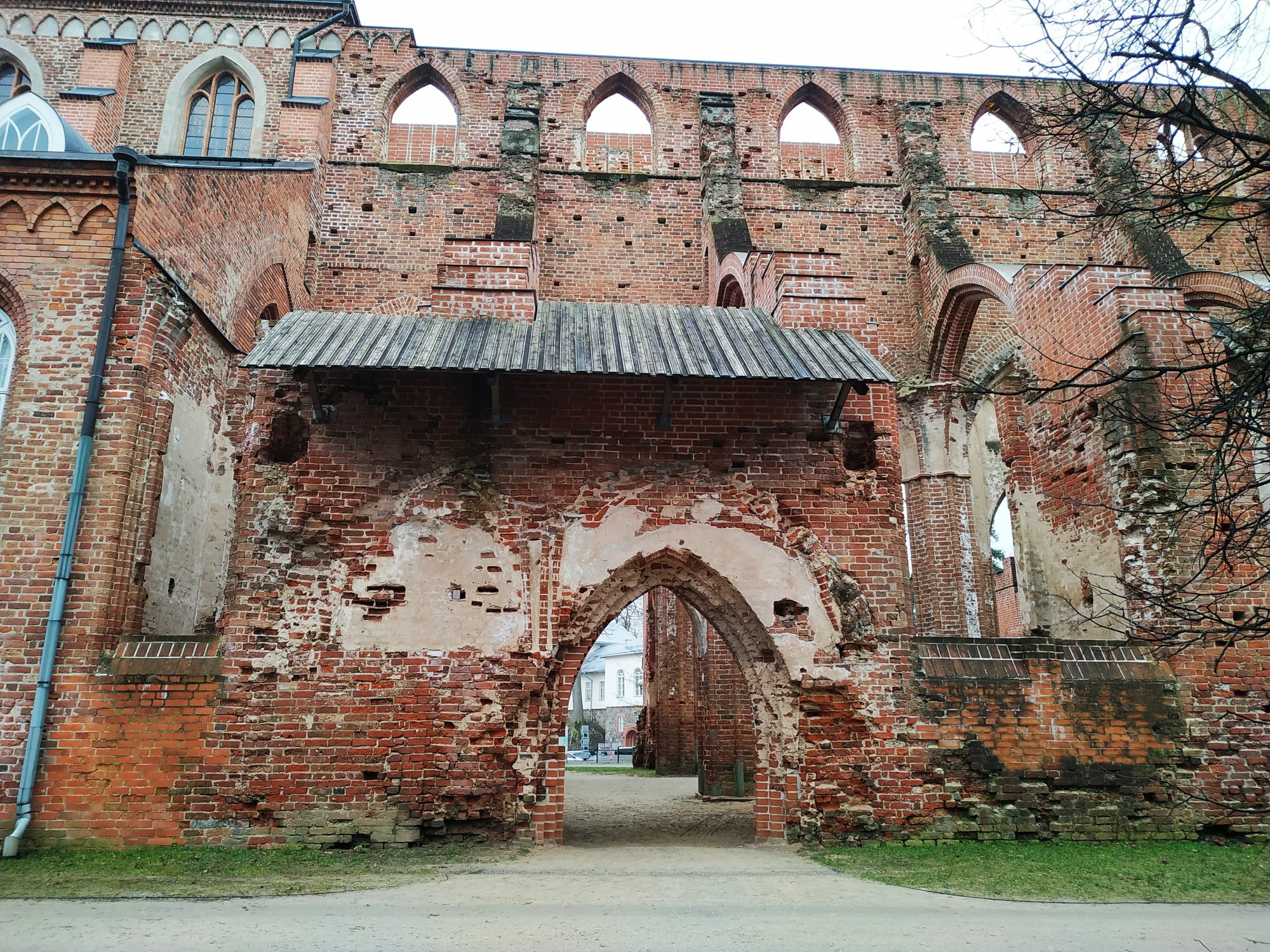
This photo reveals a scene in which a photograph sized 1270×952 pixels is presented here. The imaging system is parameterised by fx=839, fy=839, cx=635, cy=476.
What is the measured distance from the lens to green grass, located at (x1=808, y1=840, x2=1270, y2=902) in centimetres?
602

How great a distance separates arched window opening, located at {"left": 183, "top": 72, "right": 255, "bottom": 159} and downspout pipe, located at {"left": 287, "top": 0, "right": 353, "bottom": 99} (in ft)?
3.23

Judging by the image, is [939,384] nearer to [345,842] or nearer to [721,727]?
[721,727]

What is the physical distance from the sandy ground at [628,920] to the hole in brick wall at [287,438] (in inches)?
163

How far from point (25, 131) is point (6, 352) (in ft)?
10.8

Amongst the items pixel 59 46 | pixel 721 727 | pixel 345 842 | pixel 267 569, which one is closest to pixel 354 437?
pixel 267 569

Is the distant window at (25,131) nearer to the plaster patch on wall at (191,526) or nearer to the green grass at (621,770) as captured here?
the plaster patch on wall at (191,526)

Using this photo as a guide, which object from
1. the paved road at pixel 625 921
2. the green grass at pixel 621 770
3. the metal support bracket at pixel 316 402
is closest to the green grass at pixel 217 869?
the paved road at pixel 625 921

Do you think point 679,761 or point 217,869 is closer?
point 217,869

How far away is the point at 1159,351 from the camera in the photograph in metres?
8.87

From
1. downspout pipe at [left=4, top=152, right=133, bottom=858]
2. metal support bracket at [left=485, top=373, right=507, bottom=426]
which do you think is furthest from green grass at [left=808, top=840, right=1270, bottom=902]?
downspout pipe at [left=4, top=152, right=133, bottom=858]

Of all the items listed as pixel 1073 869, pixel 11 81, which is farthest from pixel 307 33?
pixel 1073 869

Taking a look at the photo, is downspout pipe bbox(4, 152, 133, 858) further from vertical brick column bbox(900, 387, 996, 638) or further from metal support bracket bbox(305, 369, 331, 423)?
vertical brick column bbox(900, 387, 996, 638)

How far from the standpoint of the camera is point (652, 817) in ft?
33.7

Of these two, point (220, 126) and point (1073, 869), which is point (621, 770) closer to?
point (1073, 869)
